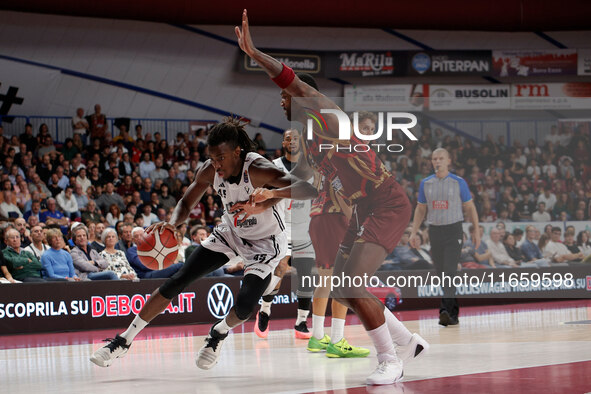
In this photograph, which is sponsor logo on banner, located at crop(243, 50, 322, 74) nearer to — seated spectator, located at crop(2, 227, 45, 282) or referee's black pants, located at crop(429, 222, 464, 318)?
seated spectator, located at crop(2, 227, 45, 282)

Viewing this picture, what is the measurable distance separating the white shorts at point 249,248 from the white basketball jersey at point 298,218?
2.53 m

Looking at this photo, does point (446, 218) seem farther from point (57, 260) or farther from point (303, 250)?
point (57, 260)

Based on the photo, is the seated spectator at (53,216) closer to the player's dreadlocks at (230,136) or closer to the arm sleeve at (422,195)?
the arm sleeve at (422,195)

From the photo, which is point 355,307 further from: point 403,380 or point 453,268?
point 453,268

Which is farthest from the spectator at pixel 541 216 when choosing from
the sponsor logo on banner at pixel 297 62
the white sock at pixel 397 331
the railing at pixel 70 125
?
the sponsor logo on banner at pixel 297 62

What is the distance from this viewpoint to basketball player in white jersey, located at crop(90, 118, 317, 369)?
5.89 meters

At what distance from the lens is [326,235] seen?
22.1 feet

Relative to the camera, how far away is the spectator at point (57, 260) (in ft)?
34.7

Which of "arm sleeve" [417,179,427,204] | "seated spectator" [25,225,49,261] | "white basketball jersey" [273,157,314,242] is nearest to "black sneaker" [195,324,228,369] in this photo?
"white basketball jersey" [273,157,314,242]

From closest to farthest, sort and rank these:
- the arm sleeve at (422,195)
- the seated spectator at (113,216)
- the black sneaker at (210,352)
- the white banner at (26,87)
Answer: the black sneaker at (210,352)
the arm sleeve at (422,195)
the seated spectator at (113,216)
the white banner at (26,87)

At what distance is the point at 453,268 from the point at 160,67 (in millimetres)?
12671

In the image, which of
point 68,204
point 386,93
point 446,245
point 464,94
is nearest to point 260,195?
point 446,245

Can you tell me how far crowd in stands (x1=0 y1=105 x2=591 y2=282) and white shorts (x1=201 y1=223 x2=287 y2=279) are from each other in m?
0.52

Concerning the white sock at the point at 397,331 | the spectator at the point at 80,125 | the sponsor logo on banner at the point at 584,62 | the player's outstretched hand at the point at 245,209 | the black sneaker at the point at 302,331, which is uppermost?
the sponsor logo on banner at the point at 584,62
